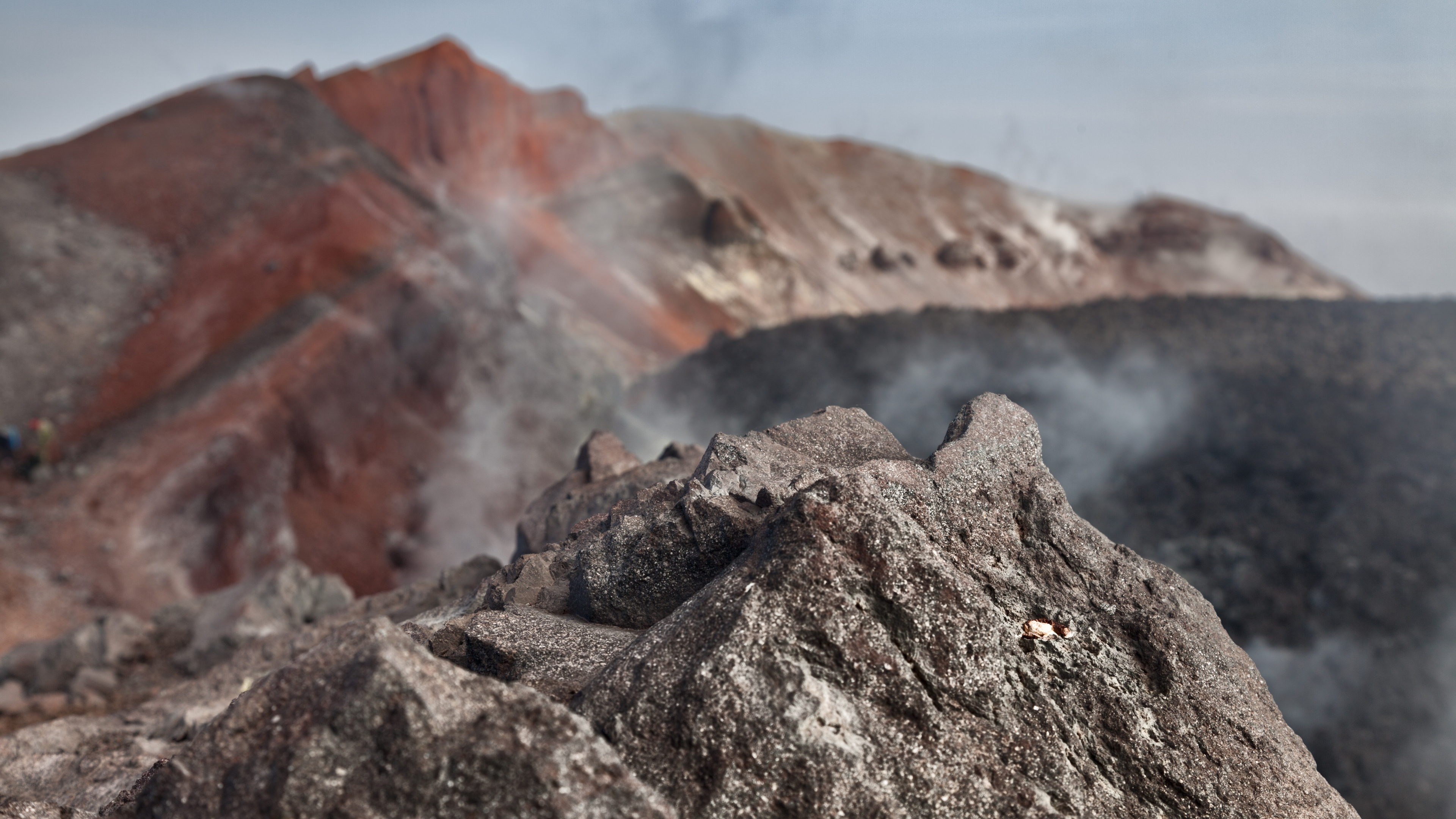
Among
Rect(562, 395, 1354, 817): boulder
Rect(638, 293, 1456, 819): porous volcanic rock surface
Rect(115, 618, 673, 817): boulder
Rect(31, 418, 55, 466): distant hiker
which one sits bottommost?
Rect(31, 418, 55, 466): distant hiker

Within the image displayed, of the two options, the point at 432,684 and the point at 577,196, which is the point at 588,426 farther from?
the point at 577,196

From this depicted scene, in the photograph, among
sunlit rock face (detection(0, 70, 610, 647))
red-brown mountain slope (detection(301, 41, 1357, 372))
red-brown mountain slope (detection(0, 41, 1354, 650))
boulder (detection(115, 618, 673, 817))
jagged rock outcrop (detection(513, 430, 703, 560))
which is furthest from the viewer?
red-brown mountain slope (detection(301, 41, 1357, 372))

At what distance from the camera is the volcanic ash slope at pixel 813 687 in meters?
3.63

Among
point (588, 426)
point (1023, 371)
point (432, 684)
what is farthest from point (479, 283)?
point (432, 684)

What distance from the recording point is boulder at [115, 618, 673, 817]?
3518 millimetres

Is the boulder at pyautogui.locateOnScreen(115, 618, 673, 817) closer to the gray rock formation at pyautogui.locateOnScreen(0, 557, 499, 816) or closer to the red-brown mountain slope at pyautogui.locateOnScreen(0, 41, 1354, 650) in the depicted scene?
the gray rock formation at pyautogui.locateOnScreen(0, 557, 499, 816)

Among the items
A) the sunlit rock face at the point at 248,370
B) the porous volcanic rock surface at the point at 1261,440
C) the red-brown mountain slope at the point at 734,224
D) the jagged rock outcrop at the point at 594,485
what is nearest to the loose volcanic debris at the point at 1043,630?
the jagged rock outcrop at the point at 594,485

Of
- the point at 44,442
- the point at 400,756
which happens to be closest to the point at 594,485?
the point at 400,756

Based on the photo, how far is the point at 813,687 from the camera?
420 cm

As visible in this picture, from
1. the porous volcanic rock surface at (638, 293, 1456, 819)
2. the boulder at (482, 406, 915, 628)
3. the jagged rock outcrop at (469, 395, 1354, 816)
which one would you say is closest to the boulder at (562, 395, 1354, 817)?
the jagged rock outcrop at (469, 395, 1354, 816)

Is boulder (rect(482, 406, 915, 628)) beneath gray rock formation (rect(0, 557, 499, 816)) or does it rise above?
above

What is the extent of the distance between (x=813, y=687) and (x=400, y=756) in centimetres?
178

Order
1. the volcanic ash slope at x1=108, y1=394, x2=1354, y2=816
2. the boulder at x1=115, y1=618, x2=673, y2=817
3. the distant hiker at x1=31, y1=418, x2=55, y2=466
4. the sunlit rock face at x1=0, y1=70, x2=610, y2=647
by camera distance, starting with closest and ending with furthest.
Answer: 1. the boulder at x1=115, y1=618, x2=673, y2=817
2. the volcanic ash slope at x1=108, y1=394, x2=1354, y2=816
3. the sunlit rock face at x1=0, y1=70, x2=610, y2=647
4. the distant hiker at x1=31, y1=418, x2=55, y2=466

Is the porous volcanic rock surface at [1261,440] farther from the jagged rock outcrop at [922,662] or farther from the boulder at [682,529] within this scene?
the boulder at [682,529]
